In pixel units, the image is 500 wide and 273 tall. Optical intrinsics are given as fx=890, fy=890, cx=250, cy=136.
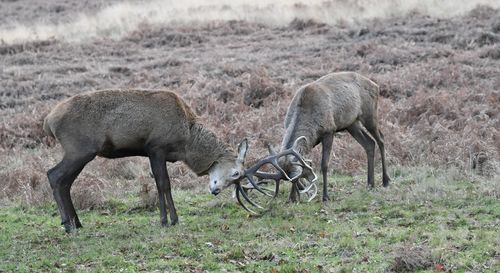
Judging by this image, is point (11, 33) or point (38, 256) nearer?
point (38, 256)

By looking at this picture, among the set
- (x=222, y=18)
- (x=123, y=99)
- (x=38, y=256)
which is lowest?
(x=222, y=18)

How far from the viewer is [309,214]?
12.0 m

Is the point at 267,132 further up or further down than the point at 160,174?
further down

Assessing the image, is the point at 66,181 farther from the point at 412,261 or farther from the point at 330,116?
the point at 412,261

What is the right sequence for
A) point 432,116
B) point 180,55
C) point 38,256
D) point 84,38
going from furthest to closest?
point 84,38 → point 180,55 → point 432,116 → point 38,256

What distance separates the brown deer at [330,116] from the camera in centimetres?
1297

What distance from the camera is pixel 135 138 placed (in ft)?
38.5

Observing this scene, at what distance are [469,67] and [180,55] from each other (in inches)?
359

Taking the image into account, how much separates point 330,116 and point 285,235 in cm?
294

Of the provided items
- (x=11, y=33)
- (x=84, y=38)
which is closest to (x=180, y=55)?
(x=84, y=38)

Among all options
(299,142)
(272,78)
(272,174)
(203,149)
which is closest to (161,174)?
(203,149)

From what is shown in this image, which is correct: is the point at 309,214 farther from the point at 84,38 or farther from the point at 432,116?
the point at 84,38

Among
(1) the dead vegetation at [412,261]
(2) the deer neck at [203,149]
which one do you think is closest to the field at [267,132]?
(1) the dead vegetation at [412,261]

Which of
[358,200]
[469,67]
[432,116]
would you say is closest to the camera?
[358,200]
